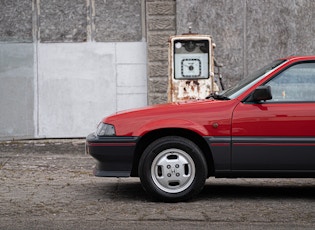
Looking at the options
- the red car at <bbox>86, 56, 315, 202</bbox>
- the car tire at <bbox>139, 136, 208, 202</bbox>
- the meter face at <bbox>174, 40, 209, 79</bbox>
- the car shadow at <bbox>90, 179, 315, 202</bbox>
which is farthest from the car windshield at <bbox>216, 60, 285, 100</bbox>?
the meter face at <bbox>174, 40, 209, 79</bbox>

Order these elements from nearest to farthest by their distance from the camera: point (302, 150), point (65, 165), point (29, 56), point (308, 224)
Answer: point (308, 224) → point (302, 150) → point (65, 165) → point (29, 56)

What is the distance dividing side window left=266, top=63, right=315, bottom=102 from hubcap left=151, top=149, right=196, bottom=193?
1.09 m

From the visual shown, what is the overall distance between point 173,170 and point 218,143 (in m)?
0.53

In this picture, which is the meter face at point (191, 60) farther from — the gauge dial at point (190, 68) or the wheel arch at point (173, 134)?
the wheel arch at point (173, 134)

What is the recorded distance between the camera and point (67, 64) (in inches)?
575

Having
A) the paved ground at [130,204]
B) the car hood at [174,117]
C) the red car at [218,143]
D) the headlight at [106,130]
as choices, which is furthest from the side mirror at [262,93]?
the headlight at [106,130]

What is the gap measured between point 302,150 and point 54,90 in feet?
24.8

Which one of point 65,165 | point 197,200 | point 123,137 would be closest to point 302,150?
point 197,200

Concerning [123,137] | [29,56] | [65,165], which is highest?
[29,56]

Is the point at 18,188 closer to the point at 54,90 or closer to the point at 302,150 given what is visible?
the point at 302,150

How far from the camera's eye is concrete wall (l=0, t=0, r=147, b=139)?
571 inches

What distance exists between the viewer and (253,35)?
14.6 metres

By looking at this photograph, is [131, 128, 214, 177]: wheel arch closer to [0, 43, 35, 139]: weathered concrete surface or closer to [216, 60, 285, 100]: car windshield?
[216, 60, 285, 100]: car windshield

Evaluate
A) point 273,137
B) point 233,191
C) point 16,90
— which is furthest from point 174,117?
point 16,90
